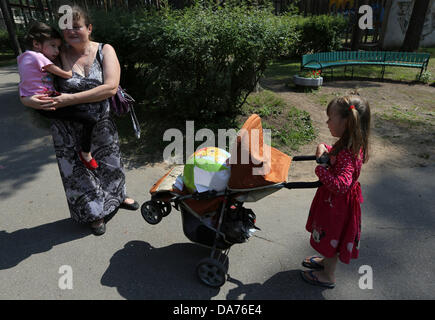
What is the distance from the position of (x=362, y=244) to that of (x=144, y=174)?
2876mm

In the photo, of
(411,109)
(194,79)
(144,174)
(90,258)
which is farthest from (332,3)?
(90,258)

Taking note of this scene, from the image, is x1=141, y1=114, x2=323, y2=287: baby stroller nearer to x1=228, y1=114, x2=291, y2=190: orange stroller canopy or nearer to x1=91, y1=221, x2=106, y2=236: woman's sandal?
x1=228, y1=114, x2=291, y2=190: orange stroller canopy

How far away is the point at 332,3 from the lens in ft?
70.9

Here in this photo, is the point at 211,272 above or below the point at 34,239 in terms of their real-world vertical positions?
above

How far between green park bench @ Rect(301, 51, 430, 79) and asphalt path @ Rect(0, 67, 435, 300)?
625 centimetres

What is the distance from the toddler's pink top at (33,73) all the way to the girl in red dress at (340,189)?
2216mm

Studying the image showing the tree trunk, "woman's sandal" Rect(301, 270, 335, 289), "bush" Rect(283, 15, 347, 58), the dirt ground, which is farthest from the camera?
"bush" Rect(283, 15, 347, 58)

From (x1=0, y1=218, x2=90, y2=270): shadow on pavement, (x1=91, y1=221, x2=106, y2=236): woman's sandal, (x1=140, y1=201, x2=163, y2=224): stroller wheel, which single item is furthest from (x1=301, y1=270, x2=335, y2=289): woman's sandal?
(x1=0, y1=218, x2=90, y2=270): shadow on pavement

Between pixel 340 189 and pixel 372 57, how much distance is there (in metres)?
9.59

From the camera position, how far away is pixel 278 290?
2453 millimetres

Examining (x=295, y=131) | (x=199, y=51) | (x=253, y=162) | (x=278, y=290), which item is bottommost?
(x=278, y=290)

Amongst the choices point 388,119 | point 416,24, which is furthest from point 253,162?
Result: point 416,24

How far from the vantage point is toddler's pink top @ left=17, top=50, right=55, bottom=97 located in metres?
2.41

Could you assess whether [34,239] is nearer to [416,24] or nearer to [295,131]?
[295,131]
